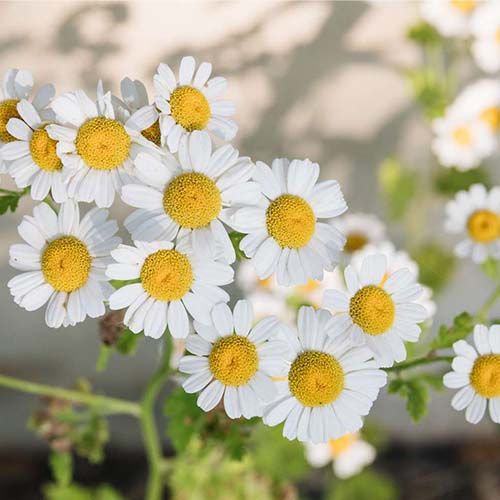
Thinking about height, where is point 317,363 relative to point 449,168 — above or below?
below

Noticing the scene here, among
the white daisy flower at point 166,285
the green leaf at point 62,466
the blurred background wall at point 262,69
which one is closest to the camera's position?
the white daisy flower at point 166,285

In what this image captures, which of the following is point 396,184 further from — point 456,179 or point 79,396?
point 79,396

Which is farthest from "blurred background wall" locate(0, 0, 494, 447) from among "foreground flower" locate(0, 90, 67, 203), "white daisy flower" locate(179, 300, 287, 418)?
"white daisy flower" locate(179, 300, 287, 418)

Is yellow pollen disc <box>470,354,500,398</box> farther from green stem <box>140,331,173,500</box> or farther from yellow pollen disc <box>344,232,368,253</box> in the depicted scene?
yellow pollen disc <box>344,232,368,253</box>

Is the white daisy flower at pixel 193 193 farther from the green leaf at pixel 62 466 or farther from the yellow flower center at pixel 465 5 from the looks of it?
the yellow flower center at pixel 465 5

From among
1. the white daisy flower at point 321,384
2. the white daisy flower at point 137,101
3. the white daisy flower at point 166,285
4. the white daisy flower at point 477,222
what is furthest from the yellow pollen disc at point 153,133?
the white daisy flower at point 477,222

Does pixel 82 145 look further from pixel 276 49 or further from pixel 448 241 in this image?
pixel 448 241

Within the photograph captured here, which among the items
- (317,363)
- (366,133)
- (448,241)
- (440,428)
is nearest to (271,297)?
(366,133)

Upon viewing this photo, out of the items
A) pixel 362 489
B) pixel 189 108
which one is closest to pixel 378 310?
pixel 189 108
